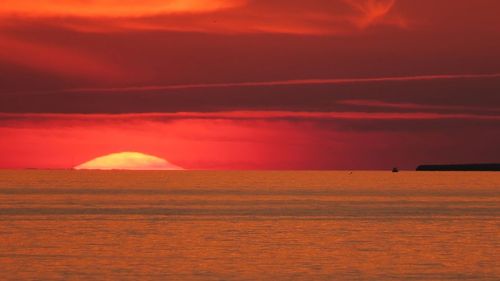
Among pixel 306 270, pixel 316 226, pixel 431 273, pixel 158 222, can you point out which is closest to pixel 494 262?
pixel 431 273

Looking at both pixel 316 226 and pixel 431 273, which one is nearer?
pixel 431 273

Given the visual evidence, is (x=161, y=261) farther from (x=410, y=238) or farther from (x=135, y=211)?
(x=135, y=211)

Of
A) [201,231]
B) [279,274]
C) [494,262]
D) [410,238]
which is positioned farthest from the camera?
[201,231]

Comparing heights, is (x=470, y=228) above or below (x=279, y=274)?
above

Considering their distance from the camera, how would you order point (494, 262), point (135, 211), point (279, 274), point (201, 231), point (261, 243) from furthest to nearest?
point (135, 211) < point (201, 231) < point (261, 243) < point (494, 262) < point (279, 274)

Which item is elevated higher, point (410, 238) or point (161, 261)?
point (410, 238)

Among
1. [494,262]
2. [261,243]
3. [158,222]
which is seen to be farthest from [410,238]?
[158,222]

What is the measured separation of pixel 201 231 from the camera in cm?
7838

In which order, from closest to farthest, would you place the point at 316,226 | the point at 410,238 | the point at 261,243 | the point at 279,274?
1. the point at 279,274
2. the point at 261,243
3. the point at 410,238
4. the point at 316,226

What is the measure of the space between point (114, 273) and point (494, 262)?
20661 mm

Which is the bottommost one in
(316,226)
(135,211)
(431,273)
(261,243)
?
(431,273)

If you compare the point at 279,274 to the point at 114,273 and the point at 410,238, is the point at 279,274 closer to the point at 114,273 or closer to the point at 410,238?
the point at 114,273

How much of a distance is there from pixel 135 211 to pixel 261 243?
50478mm

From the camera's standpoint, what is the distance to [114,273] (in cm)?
4934
